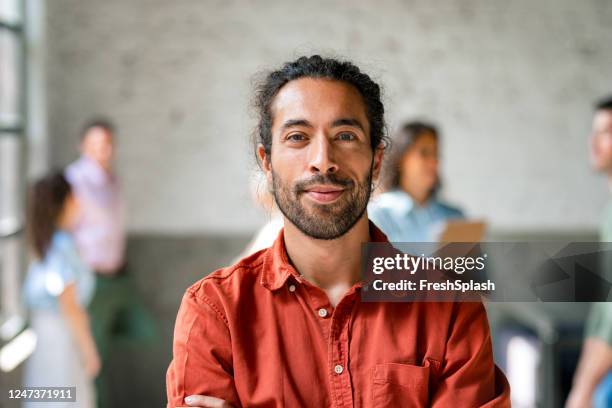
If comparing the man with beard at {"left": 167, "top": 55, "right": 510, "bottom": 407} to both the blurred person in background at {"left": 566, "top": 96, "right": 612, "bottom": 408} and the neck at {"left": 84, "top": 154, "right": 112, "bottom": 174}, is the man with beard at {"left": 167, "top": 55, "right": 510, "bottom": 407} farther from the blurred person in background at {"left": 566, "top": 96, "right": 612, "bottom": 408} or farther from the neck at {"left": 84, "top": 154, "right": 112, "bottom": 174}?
the neck at {"left": 84, "top": 154, "right": 112, "bottom": 174}

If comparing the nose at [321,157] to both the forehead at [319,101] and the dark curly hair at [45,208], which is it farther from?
the dark curly hair at [45,208]

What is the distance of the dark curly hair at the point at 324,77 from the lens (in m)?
0.68

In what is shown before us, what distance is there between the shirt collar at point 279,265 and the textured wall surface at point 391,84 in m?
2.02

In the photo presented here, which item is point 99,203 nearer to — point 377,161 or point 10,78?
point 10,78

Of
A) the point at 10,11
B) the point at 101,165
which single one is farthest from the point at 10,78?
the point at 101,165

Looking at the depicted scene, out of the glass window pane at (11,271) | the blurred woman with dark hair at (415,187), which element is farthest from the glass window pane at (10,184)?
the blurred woman with dark hair at (415,187)

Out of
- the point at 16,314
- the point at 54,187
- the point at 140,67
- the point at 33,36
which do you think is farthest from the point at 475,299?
the point at 140,67

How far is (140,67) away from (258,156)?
222 centimetres

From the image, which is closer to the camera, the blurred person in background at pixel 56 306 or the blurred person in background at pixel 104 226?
the blurred person in background at pixel 56 306

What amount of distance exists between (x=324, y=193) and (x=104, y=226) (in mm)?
2167

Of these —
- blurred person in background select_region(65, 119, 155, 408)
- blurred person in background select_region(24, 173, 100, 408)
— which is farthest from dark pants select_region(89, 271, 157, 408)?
blurred person in background select_region(24, 173, 100, 408)

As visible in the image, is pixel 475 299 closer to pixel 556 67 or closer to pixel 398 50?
pixel 398 50

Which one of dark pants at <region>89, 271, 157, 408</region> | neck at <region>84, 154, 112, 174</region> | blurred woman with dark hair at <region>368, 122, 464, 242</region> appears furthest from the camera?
neck at <region>84, 154, 112, 174</region>

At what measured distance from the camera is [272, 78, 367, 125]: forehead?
66 cm
